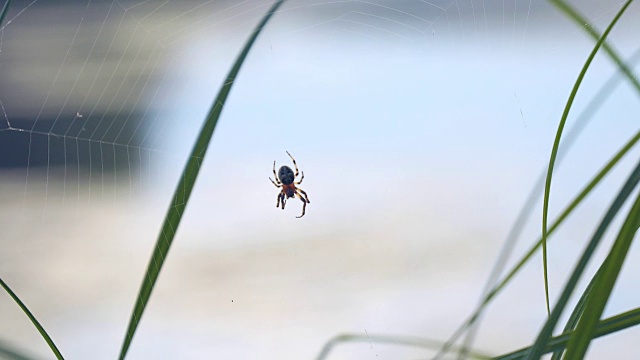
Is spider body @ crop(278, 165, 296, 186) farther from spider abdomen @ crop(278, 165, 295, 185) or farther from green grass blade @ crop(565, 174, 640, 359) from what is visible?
green grass blade @ crop(565, 174, 640, 359)

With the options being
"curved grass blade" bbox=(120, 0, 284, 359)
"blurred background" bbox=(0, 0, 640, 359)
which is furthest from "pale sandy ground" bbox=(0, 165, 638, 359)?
"curved grass blade" bbox=(120, 0, 284, 359)

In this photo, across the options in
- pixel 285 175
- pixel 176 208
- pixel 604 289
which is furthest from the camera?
pixel 285 175

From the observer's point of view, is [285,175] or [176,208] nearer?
[176,208]

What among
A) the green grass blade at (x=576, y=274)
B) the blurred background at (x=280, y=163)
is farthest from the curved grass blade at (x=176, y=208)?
the blurred background at (x=280, y=163)

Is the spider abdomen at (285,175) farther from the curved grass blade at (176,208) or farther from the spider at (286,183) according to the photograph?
the curved grass blade at (176,208)

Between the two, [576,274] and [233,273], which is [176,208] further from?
[233,273]

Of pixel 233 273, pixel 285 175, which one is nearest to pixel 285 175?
pixel 285 175
